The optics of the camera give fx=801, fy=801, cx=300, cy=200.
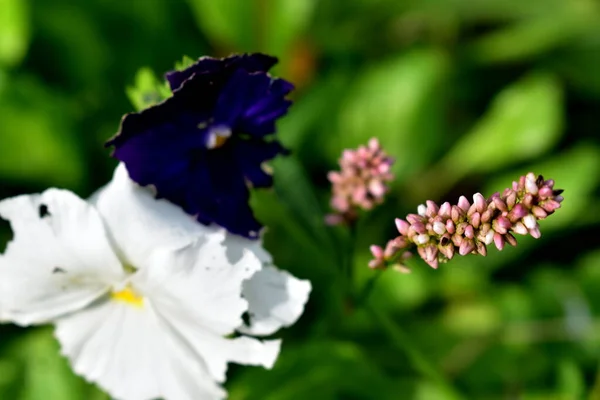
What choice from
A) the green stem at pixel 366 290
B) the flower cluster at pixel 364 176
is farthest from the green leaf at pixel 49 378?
the flower cluster at pixel 364 176

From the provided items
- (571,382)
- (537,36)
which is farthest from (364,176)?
(537,36)

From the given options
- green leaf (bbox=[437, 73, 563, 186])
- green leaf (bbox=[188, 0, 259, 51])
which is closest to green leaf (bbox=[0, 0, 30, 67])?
green leaf (bbox=[188, 0, 259, 51])

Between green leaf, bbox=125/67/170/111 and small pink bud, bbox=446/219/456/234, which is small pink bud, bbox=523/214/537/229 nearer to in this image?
small pink bud, bbox=446/219/456/234

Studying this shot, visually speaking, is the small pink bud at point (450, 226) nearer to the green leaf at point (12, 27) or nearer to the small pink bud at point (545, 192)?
the small pink bud at point (545, 192)

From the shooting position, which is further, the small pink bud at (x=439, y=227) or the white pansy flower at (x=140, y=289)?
the white pansy flower at (x=140, y=289)

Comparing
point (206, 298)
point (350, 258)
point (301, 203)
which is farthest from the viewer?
point (301, 203)

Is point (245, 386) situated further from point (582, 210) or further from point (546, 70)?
point (546, 70)

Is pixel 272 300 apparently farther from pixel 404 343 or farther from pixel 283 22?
pixel 283 22
